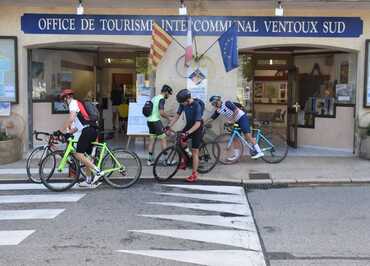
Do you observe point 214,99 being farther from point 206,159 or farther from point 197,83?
point 206,159

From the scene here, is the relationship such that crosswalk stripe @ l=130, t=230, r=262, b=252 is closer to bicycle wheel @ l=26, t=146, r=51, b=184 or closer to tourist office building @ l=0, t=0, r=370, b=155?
bicycle wheel @ l=26, t=146, r=51, b=184

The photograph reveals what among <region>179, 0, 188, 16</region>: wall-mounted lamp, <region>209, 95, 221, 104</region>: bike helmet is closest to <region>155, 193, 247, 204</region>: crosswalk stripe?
<region>209, 95, 221, 104</region>: bike helmet

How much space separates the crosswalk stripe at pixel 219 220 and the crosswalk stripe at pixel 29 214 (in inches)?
55.6

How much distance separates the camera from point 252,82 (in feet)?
49.8

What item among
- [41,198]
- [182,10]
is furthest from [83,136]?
[182,10]

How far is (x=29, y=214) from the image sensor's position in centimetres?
793

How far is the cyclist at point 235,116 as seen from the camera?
11.9 m

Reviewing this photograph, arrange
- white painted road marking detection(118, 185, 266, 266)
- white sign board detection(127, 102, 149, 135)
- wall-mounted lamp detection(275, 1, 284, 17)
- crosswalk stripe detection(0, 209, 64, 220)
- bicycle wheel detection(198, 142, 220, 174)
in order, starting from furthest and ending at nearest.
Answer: white sign board detection(127, 102, 149, 135)
wall-mounted lamp detection(275, 1, 284, 17)
bicycle wheel detection(198, 142, 220, 174)
crosswalk stripe detection(0, 209, 64, 220)
white painted road marking detection(118, 185, 266, 266)

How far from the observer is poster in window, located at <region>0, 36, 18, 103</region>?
12891 mm

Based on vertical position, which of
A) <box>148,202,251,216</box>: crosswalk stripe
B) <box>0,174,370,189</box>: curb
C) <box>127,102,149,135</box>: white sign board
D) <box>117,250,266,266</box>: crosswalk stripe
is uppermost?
<box>127,102,149,135</box>: white sign board

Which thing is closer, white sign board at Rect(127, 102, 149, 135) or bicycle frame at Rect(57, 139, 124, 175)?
bicycle frame at Rect(57, 139, 124, 175)

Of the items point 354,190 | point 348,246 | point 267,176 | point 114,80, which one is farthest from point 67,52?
point 348,246

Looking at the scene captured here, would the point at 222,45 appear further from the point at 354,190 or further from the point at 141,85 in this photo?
the point at 354,190

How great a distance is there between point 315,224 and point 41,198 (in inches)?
176
